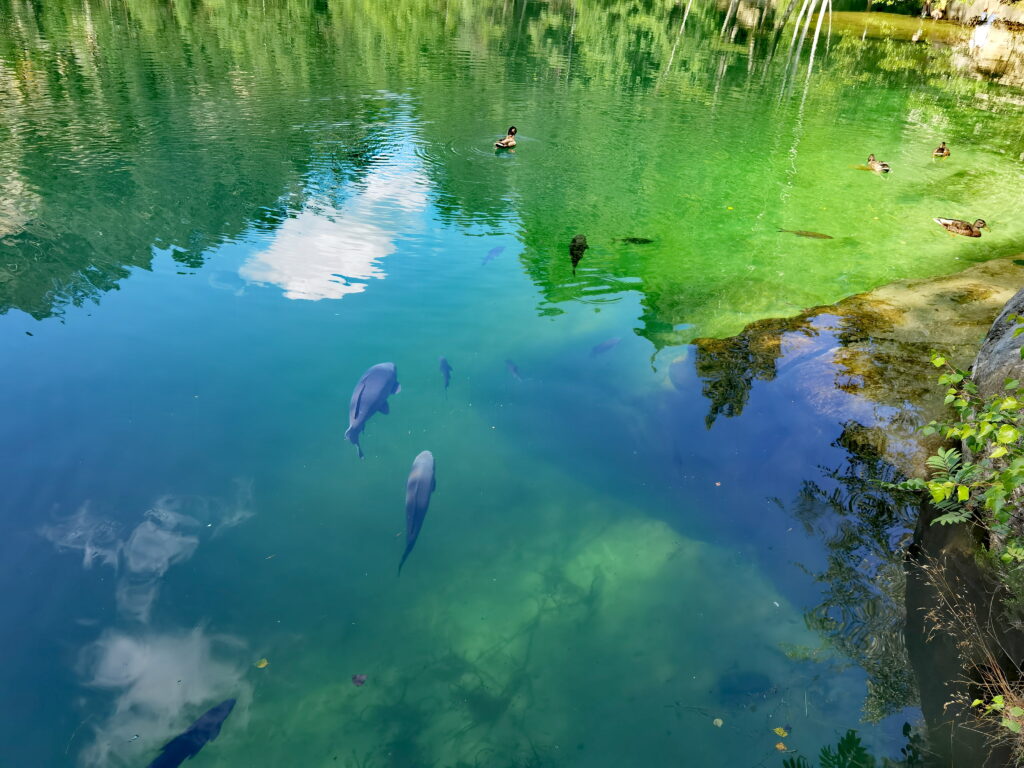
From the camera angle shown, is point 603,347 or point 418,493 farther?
point 603,347

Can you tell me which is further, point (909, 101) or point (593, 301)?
point (909, 101)

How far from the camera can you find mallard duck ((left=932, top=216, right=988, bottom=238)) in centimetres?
1128

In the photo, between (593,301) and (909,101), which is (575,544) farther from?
(909,101)

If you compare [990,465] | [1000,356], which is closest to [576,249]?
[1000,356]

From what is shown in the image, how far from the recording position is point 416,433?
21.1 feet

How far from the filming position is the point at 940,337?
7844 mm

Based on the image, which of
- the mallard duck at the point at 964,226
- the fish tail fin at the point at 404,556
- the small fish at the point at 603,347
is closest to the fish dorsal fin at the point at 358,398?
the fish tail fin at the point at 404,556

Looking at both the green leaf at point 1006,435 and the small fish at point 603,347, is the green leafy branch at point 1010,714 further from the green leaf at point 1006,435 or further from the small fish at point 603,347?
the small fish at point 603,347

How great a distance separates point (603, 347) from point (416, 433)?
109 inches

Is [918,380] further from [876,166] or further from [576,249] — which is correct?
[876,166]

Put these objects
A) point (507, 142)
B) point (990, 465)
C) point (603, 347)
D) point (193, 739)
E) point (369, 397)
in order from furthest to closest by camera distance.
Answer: point (507, 142), point (603, 347), point (369, 397), point (990, 465), point (193, 739)

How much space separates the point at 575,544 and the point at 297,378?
3.74m

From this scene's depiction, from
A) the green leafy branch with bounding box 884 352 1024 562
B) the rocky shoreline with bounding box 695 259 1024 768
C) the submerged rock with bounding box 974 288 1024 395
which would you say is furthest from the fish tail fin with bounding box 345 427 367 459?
the submerged rock with bounding box 974 288 1024 395

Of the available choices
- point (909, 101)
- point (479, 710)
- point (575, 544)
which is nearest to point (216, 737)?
point (479, 710)
